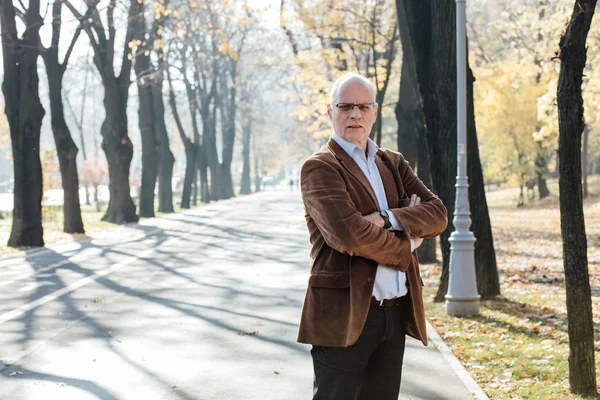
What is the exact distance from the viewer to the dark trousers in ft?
12.6

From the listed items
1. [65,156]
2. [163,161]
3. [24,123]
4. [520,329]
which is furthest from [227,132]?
[520,329]

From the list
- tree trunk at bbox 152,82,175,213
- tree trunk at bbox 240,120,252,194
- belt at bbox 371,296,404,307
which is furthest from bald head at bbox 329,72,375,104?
tree trunk at bbox 240,120,252,194

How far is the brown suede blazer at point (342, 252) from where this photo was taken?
377cm

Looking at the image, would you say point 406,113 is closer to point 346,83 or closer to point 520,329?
point 520,329

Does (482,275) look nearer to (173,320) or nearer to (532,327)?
(532,327)

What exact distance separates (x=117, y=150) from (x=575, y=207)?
27378 mm

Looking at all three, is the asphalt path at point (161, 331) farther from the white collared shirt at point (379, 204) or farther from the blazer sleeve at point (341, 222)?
the blazer sleeve at point (341, 222)

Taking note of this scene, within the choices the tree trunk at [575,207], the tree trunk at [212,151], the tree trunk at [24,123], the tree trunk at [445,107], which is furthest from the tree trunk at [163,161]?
the tree trunk at [575,207]

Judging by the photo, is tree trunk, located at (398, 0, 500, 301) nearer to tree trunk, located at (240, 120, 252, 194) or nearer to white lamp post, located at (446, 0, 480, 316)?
white lamp post, located at (446, 0, 480, 316)

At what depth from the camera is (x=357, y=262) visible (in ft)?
12.6

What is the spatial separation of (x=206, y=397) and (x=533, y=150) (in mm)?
36026

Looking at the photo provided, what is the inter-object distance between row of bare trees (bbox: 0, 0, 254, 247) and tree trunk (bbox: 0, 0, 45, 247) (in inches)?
0.9

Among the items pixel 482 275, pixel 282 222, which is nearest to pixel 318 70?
pixel 282 222

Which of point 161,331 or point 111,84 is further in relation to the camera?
point 111,84
